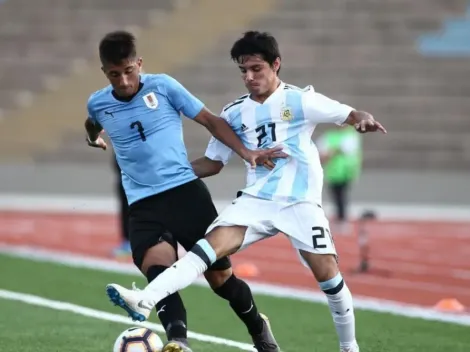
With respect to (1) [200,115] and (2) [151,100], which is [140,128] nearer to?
(2) [151,100]

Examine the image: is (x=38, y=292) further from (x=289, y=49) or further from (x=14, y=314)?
(x=289, y=49)

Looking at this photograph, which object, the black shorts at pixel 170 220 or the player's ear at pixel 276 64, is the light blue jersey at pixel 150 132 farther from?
the player's ear at pixel 276 64

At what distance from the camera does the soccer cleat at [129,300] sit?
6.36 meters

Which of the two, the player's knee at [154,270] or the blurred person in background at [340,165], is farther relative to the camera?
the blurred person in background at [340,165]

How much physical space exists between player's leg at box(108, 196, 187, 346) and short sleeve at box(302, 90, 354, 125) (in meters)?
1.08

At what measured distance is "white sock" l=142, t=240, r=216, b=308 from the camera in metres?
6.57

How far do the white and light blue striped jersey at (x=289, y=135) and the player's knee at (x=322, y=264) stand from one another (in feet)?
1.12

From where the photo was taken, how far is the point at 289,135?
715cm

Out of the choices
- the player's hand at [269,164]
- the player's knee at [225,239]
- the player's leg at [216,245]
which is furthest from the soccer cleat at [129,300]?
the player's hand at [269,164]

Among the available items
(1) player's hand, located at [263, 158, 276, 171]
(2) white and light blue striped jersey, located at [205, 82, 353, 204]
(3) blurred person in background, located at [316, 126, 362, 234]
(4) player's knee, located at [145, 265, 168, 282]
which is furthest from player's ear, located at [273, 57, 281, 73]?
(3) blurred person in background, located at [316, 126, 362, 234]

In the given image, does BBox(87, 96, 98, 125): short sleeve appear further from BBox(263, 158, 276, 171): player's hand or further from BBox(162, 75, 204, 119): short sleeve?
BBox(263, 158, 276, 171): player's hand

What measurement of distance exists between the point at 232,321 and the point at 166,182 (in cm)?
299

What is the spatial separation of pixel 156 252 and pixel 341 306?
1.20 metres

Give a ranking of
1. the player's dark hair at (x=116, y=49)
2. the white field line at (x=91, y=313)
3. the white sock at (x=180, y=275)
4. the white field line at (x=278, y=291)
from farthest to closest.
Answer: the white field line at (x=278, y=291) < the white field line at (x=91, y=313) < the player's dark hair at (x=116, y=49) < the white sock at (x=180, y=275)
